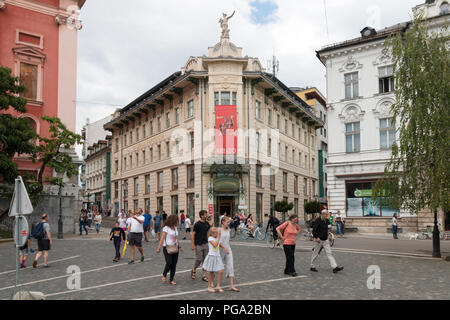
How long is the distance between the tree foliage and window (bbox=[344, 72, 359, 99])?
43.7 ft

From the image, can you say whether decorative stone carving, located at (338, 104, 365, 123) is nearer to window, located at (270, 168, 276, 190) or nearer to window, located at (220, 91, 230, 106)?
window, located at (220, 91, 230, 106)

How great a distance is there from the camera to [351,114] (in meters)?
31.2

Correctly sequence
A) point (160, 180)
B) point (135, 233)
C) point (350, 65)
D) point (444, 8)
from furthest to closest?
point (160, 180) → point (350, 65) → point (444, 8) → point (135, 233)

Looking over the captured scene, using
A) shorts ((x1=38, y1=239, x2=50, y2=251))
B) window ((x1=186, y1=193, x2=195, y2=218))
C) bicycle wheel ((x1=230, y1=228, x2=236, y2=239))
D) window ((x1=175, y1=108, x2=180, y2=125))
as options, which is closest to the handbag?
shorts ((x1=38, y1=239, x2=50, y2=251))

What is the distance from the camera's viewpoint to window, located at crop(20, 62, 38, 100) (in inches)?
1187

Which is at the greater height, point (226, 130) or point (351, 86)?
point (351, 86)

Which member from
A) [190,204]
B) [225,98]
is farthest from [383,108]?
[190,204]

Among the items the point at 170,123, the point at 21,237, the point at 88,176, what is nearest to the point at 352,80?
the point at 170,123

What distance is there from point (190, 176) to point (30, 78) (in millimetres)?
16970

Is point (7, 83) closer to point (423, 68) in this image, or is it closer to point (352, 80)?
point (423, 68)

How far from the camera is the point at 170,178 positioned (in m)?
45.0

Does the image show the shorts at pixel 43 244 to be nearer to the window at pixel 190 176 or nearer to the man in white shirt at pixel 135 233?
the man in white shirt at pixel 135 233

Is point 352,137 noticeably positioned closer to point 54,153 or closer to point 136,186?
point 54,153

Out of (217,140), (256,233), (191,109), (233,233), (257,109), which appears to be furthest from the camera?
(257,109)
